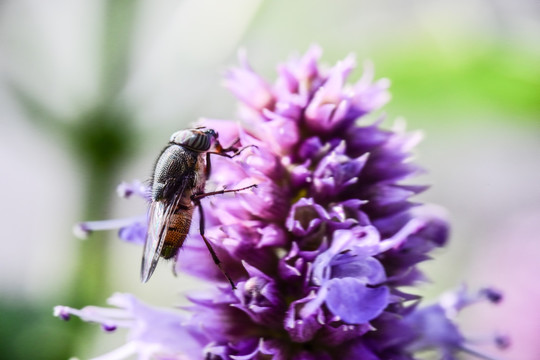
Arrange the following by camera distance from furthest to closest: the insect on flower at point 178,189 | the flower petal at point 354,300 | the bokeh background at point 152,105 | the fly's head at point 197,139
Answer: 1. the bokeh background at point 152,105
2. the fly's head at point 197,139
3. the insect on flower at point 178,189
4. the flower petal at point 354,300

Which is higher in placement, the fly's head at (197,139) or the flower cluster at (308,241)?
the fly's head at (197,139)

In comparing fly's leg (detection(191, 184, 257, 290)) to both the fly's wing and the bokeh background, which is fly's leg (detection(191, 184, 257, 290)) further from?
the bokeh background

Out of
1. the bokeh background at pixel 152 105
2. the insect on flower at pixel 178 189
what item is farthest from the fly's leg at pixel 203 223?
the bokeh background at pixel 152 105

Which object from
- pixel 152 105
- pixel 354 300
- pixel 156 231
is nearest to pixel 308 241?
pixel 354 300

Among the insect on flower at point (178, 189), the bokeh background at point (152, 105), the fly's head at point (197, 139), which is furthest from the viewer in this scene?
the bokeh background at point (152, 105)

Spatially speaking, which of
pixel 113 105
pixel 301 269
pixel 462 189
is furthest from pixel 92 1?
pixel 462 189

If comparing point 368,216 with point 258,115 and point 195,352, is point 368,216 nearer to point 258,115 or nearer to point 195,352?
point 258,115

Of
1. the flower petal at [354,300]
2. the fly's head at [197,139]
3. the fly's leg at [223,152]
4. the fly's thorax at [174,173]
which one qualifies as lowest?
the flower petal at [354,300]

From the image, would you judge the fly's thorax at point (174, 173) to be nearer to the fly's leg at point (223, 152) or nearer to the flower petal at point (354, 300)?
the fly's leg at point (223, 152)

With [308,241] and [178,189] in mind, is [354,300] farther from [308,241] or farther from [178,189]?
[178,189]
